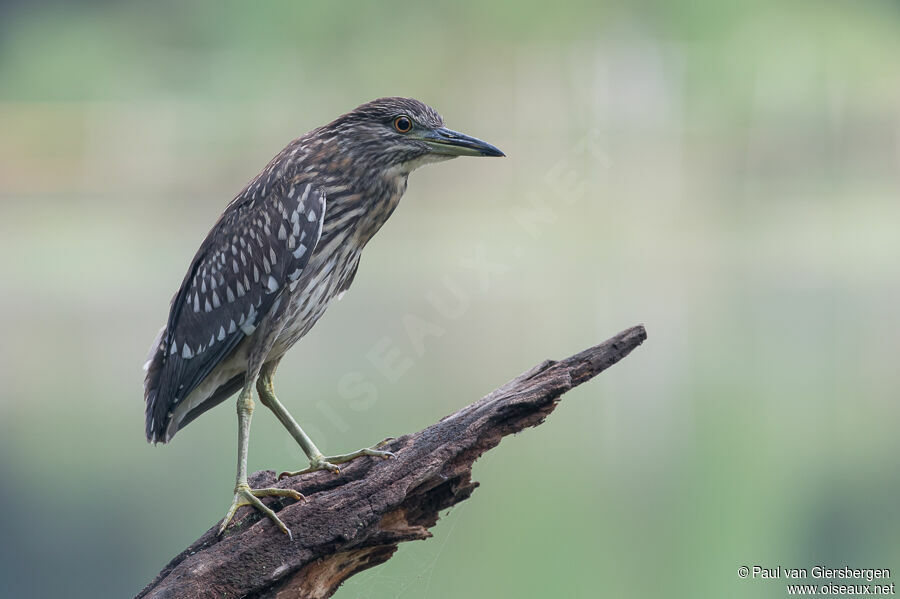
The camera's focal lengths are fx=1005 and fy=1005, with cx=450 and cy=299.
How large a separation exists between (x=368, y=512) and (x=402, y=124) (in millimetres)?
1273

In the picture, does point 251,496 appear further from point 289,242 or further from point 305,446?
point 289,242

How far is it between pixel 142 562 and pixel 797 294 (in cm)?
955

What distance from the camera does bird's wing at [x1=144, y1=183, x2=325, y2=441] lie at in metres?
3.26

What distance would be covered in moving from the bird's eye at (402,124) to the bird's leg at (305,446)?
97cm

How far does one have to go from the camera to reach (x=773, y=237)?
51.3 ft

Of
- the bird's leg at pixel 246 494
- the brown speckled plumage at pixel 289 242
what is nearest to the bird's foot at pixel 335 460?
the bird's leg at pixel 246 494

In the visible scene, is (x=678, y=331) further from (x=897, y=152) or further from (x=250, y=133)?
(x=250, y=133)

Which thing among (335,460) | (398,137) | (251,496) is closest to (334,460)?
(335,460)

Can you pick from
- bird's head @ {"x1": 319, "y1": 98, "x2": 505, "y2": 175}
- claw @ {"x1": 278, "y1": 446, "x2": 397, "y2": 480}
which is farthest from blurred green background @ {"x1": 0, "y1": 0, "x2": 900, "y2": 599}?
bird's head @ {"x1": 319, "y1": 98, "x2": 505, "y2": 175}

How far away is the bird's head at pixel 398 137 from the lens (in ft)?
11.0

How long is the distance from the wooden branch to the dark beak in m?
0.74

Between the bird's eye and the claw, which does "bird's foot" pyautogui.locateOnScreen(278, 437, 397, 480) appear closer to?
the claw

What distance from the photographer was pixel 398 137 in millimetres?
3355

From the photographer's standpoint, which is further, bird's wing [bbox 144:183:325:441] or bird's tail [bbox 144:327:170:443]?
bird's tail [bbox 144:327:170:443]
